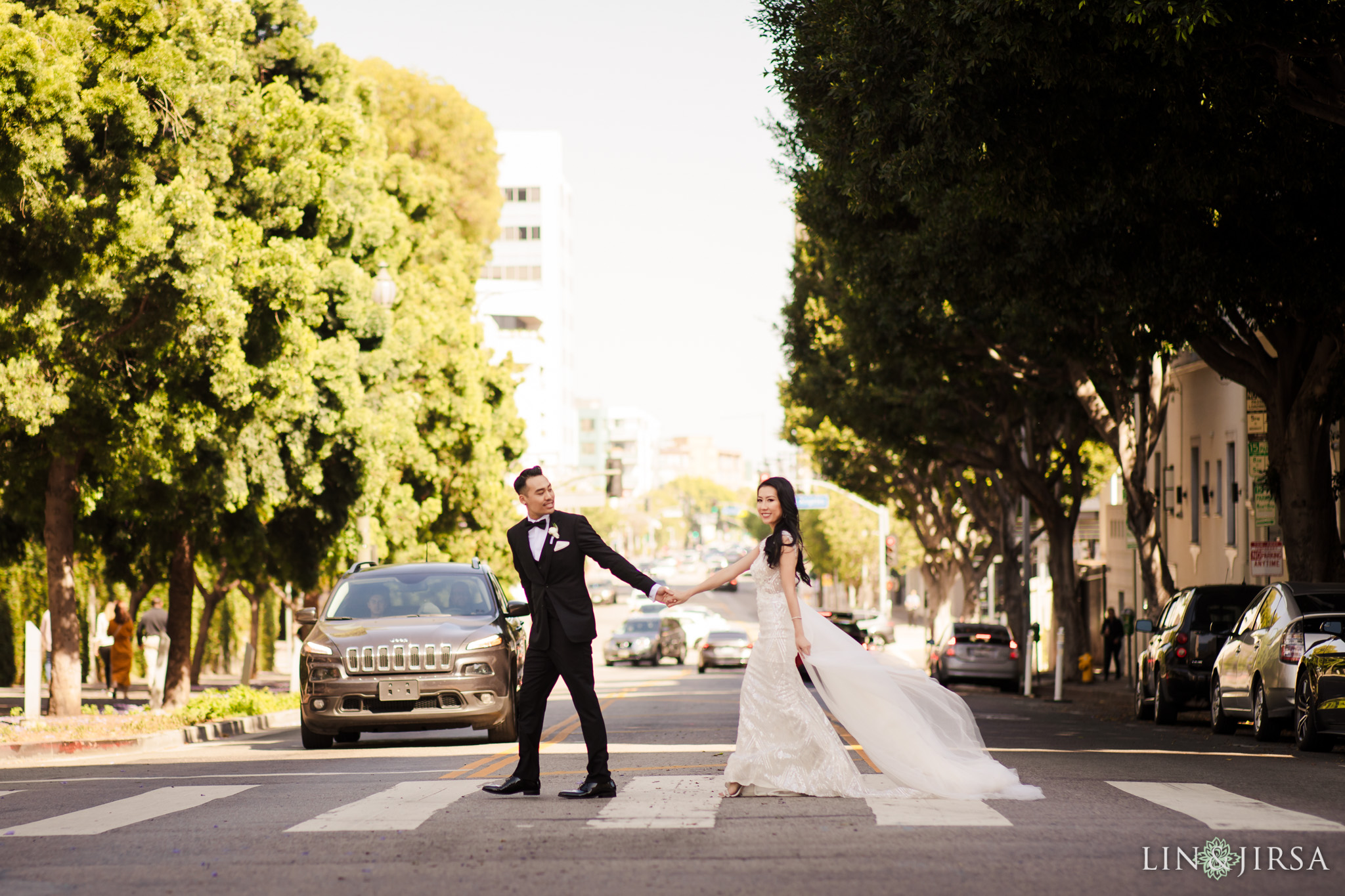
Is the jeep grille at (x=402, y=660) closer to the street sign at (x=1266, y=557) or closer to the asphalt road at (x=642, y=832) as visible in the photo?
the asphalt road at (x=642, y=832)

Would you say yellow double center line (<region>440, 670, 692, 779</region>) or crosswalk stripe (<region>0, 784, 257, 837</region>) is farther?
yellow double center line (<region>440, 670, 692, 779</region>)

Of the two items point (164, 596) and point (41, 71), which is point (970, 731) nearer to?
point (41, 71)

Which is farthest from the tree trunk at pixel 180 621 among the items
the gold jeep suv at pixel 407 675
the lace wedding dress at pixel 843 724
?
the lace wedding dress at pixel 843 724

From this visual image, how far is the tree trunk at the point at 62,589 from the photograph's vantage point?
74.8ft

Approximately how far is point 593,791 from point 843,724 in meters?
1.53

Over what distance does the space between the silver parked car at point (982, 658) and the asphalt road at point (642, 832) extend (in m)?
22.0

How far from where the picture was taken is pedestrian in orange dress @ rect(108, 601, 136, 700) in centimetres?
3074

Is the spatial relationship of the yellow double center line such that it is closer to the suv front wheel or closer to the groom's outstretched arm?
the suv front wheel

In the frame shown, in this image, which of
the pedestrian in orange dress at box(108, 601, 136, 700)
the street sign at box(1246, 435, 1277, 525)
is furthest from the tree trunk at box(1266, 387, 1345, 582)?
the pedestrian in orange dress at box(108, 601, 136, 700)

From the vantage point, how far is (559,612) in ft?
32.6

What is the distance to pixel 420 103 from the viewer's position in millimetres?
57281

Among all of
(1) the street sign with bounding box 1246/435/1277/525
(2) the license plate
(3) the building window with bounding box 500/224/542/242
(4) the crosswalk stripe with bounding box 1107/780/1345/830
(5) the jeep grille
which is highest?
(3) the building window with bounding box 500/224/542/242

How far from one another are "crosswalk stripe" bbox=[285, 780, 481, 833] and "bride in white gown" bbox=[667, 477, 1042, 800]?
5.94 ft

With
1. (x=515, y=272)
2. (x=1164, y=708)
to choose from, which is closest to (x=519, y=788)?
(x=1164, y=708)
